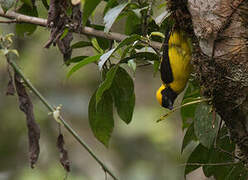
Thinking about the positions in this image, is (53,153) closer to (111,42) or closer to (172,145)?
(172,145)

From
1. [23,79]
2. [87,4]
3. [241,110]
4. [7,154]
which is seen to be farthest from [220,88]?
[7,154]

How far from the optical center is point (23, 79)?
2906 millimetres

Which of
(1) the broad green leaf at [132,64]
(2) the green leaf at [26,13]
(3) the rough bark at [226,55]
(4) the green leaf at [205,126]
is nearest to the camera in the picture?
(3) the rough bark at [226,55]

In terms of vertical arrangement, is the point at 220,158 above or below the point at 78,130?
above

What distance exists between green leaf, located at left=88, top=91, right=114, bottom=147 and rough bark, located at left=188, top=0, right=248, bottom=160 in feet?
2.58

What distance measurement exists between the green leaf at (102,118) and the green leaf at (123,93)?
2.4 inches

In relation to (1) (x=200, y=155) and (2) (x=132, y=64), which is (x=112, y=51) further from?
(1) (x=200, y=155)

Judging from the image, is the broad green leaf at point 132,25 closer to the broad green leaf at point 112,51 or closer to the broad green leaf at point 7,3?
the broad green leaf at point 112,51

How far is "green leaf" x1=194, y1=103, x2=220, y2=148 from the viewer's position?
8.40 ft

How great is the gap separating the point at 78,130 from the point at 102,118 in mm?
3436

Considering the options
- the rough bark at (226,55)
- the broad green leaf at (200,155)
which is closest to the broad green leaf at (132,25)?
the rough bark at (226,55)

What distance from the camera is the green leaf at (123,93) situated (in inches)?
114

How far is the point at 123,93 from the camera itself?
2.93 meters

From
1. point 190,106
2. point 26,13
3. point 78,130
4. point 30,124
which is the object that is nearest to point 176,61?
point 190,106
